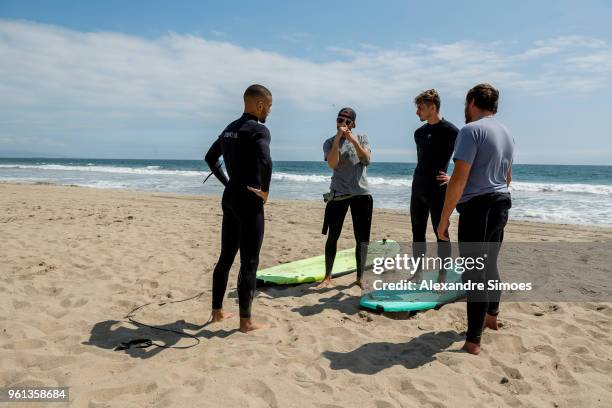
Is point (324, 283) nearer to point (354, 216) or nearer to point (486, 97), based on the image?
point (354, 216)

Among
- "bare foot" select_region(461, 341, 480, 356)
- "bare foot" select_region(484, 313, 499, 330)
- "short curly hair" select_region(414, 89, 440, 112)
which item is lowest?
"bare foot" select_region(461, 341, 480, 356)

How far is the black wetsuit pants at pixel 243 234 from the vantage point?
339cm

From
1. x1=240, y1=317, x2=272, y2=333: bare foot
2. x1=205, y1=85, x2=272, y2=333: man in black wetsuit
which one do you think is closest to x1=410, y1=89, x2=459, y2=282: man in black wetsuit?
x1=205, y1=85, x2=272, y2=333: man in black wetsuit

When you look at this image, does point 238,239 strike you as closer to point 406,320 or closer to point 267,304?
point 267,304

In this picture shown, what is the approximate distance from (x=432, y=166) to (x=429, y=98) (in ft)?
2.11

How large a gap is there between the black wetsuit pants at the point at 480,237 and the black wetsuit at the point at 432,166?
1.06 meters

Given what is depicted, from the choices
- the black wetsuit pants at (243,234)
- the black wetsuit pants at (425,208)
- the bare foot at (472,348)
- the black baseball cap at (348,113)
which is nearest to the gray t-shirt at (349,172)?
the black baseball cap at (348,113)

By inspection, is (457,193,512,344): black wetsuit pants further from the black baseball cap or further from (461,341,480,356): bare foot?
the black baseball cap

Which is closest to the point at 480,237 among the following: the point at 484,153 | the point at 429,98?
the point at 484,153

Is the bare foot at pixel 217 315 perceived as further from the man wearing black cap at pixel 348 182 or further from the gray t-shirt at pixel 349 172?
the gray t-shirt at pixel 349 172

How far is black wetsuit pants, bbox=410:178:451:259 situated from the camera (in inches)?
167

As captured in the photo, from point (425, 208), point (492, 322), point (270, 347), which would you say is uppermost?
point (425, 208)

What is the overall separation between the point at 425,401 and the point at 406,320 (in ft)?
4.54

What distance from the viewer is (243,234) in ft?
11.3
